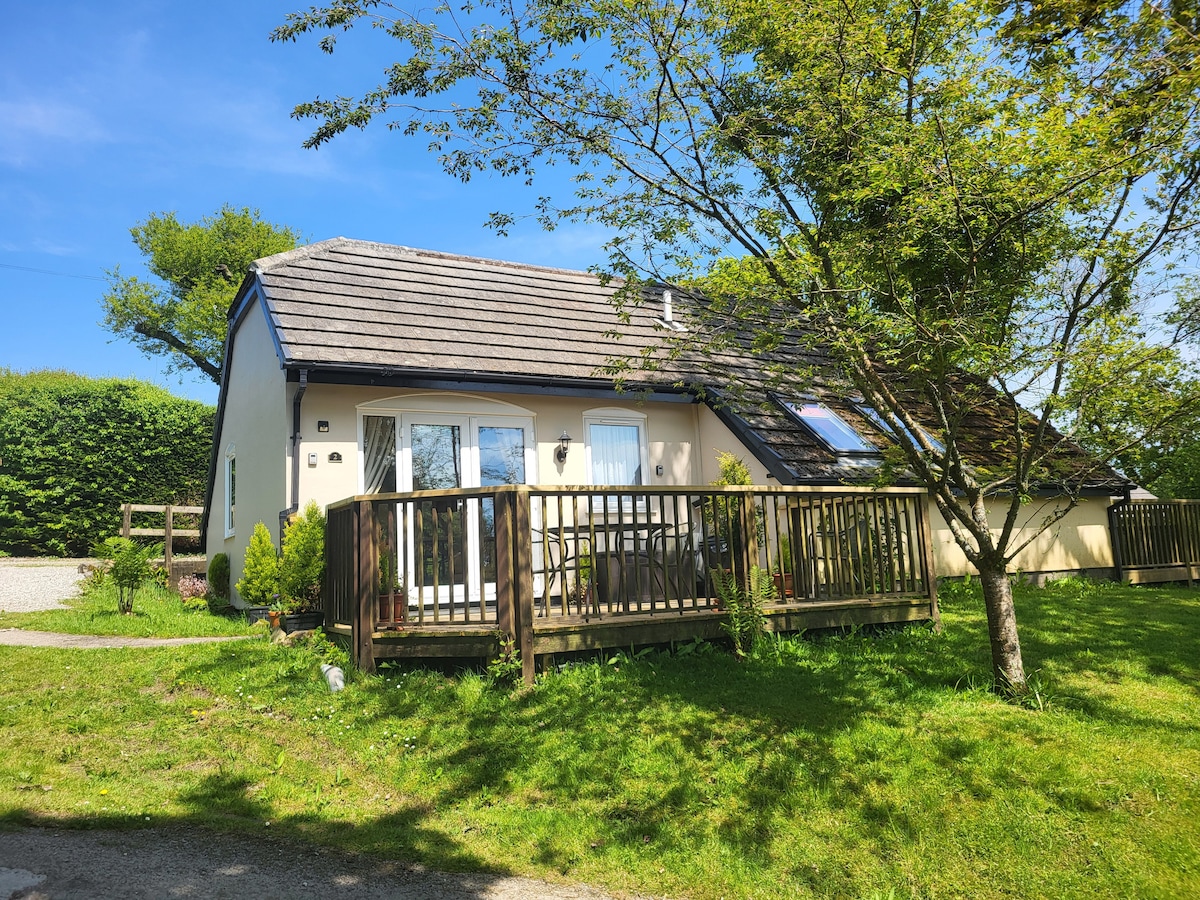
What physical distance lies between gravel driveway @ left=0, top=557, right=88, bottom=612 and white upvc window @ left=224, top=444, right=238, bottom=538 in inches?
97.5

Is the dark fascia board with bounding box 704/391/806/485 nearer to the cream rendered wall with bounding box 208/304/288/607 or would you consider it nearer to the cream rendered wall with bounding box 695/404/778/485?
the cream rendered wall with bounding box 695/404/778/485

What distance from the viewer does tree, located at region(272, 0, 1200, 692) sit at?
586cm

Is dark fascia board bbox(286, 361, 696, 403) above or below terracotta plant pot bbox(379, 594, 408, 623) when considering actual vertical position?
above

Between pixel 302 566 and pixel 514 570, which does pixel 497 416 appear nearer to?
pixel 302 566

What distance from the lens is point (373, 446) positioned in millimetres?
9922

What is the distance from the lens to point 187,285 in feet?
111

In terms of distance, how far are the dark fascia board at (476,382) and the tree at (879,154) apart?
2.58 metres

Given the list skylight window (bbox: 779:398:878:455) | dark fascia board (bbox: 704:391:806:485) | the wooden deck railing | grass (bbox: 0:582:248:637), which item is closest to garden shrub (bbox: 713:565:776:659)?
the wooden deck railing

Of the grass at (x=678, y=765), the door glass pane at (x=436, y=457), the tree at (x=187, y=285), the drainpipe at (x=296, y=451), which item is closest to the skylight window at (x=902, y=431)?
the grass at (x=678, y=765)

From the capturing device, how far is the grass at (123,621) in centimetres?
906

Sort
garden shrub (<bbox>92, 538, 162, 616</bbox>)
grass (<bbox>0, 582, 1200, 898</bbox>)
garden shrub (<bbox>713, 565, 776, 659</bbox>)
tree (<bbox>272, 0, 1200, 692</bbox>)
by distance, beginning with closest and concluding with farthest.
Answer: grass (<bbox>0, 582, 1200, 898</bbox>) → tree (<bbox>272, 0, 1200, 692</bbox>) → garden shrub (<bbox>713, 565, 776, 659</bbox>) → garden shrub (<bbox>92, 538, 162, 616</bbox>)

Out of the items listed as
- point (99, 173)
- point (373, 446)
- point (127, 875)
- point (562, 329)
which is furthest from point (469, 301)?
point (99, 173)

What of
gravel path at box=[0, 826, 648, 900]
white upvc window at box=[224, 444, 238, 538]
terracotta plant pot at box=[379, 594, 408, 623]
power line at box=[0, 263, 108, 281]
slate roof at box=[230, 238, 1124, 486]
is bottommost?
gravel path at box=[0, 826, 648, 900]

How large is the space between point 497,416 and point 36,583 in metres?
9.12
